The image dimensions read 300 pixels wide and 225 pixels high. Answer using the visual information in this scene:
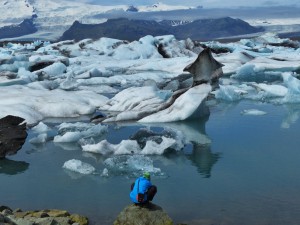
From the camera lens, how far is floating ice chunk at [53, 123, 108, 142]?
11.9 m

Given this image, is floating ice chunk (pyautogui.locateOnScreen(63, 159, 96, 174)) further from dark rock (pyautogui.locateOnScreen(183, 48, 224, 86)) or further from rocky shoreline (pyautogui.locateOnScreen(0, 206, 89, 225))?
dark rock (pyautogui.locateOnScreen(183, 48, 224, 86))

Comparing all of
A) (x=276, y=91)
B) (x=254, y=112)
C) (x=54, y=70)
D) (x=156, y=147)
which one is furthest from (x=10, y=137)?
(x=54, y=70)

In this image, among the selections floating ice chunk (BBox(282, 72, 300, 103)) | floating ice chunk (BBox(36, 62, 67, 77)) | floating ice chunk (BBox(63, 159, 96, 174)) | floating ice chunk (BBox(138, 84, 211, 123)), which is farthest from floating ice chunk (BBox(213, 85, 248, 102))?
floating ice chunk (BBox(36, 62, 67, 77))

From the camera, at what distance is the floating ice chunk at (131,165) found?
912cm

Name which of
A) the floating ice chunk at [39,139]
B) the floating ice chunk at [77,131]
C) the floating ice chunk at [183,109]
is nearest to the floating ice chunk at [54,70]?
the floating ice chunk at [183,109]

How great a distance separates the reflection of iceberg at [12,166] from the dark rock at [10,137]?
0.92 ft

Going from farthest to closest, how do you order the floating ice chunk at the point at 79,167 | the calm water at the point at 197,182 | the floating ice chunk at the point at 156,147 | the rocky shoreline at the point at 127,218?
the floating ice chunk at the point at 156,147
the floating ice chunk at the point at 79,167
the calm water at the point at 197,182
the rocky shoreline at the point at 127,218

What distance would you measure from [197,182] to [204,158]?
1628 mm

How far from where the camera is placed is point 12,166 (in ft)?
33.3

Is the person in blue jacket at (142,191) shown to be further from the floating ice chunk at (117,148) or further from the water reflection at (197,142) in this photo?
the floating ice chunk at (117,148)

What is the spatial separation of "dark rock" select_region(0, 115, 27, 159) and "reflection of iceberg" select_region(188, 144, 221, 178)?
3909mm

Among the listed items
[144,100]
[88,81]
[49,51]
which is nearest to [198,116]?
[144,100]

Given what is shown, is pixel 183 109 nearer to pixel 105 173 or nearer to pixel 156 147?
pixel 156 147

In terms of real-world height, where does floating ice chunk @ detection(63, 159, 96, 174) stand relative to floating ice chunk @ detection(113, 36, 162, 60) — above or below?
above
